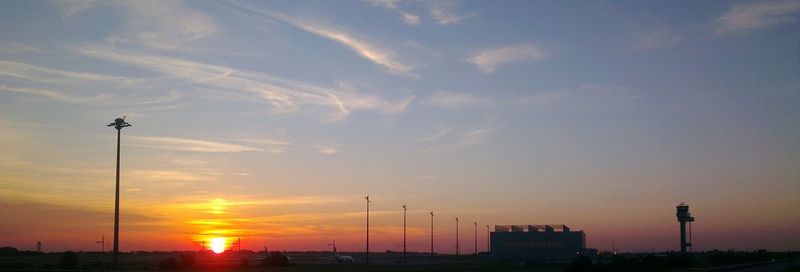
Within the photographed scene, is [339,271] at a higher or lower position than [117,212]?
lower

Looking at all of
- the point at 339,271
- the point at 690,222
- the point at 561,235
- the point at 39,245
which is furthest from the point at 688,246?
the point at 39,245

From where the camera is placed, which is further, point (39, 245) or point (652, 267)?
point (39, 245)

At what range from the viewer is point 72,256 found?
241 feet

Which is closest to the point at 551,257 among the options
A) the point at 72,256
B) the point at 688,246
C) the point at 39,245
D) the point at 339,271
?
the point at 688,246

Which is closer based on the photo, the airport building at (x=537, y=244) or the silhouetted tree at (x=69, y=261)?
the silhouetted tree at (x=69, y=261)

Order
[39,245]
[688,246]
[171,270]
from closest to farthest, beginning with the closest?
[171,270], [688,246], [39,245]

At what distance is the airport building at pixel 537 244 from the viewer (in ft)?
479

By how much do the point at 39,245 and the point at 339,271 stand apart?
13306 centimetres

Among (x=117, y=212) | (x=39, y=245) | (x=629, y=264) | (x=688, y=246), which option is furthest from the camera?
(x=39, y=245)

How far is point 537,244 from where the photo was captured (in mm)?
147125

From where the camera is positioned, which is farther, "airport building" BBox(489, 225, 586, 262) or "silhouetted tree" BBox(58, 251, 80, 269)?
"airport building" BBox(489, 225, 586, 262)

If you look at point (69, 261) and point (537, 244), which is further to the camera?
point (537, 244)

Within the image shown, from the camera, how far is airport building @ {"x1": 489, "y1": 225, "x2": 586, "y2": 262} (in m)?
146

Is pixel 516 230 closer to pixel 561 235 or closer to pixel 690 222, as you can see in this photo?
pixel 561 235
